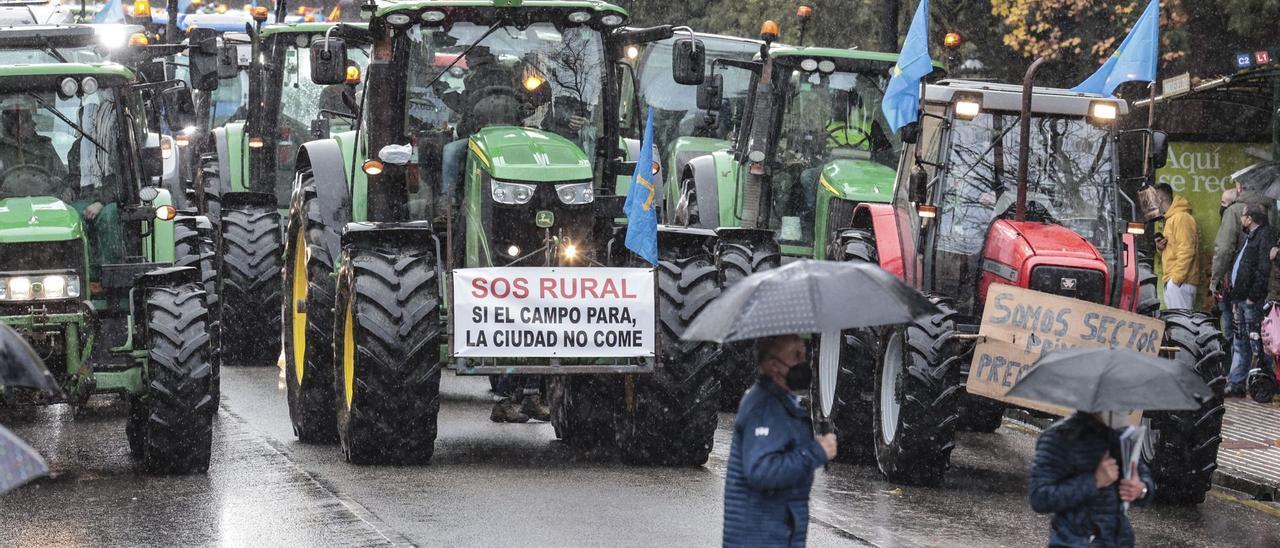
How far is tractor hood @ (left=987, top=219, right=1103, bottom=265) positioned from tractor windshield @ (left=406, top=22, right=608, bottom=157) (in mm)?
2802

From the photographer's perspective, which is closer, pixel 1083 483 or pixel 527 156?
pixel 1083 483

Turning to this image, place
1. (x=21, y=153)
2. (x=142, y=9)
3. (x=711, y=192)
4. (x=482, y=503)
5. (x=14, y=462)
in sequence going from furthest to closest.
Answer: (x=711, y=192) → (x=142, y=9) → (x=21, y=153) → (x=482, y=503) → (x=14, y=462)

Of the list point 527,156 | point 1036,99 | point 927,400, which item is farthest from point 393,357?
point 1036,99

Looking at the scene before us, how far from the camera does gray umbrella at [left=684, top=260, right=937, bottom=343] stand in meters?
7.29

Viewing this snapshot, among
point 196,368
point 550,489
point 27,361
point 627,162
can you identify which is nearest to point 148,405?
point 196,368

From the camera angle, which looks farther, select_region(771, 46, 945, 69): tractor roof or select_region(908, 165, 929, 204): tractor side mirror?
select_region(771, 46, 945, 69): tractor roof

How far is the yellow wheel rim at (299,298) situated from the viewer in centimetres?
1525

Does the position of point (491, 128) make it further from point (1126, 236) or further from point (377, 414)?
point (1126, 236)

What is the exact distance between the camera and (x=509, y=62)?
13453 millimetres

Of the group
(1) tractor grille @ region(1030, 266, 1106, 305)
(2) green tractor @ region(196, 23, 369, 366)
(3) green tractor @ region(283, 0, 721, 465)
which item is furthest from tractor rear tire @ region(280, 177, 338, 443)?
(1) tractor grille @ region(1030, 266, 1106, 305)

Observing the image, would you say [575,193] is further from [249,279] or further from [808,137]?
[249,279]

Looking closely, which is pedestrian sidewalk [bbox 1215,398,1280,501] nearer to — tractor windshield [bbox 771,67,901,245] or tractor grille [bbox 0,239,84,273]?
tractor windshield [bbox 771,67,901,245]

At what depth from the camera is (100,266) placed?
1317cm

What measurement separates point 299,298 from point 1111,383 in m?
9.09
